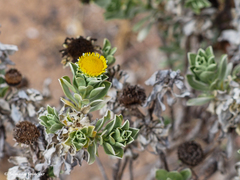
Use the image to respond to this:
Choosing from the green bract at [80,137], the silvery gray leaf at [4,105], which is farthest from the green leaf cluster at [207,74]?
the silvery gray leaf at [4,105]

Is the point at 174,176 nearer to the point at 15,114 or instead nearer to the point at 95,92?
the point at 95,92

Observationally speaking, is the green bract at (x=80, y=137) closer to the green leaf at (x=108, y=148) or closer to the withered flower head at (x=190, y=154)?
the green leaf at (x=108, y=148)

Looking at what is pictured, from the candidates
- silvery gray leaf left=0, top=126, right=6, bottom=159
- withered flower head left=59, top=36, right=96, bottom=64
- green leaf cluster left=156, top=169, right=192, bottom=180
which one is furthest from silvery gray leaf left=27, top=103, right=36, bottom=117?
green leaf cluster left=156, top=169, right=192, bottom=180

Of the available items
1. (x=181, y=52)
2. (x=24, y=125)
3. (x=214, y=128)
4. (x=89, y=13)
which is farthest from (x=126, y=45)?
(x=24, y=125)

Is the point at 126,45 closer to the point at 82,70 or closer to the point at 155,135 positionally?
the point at 155,135

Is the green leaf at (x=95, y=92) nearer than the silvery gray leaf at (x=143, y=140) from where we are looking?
Yes

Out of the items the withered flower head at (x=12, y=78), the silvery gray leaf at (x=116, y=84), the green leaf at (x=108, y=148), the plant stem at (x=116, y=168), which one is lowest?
the plant stem at (x=116, y=168)

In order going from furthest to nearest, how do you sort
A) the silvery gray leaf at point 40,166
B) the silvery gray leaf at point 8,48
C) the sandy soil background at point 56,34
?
1. the sandy soil background at point 56,34
2. the silvery gray leaf at point 8,48
3. the silvery gray leaf at point 40,166
